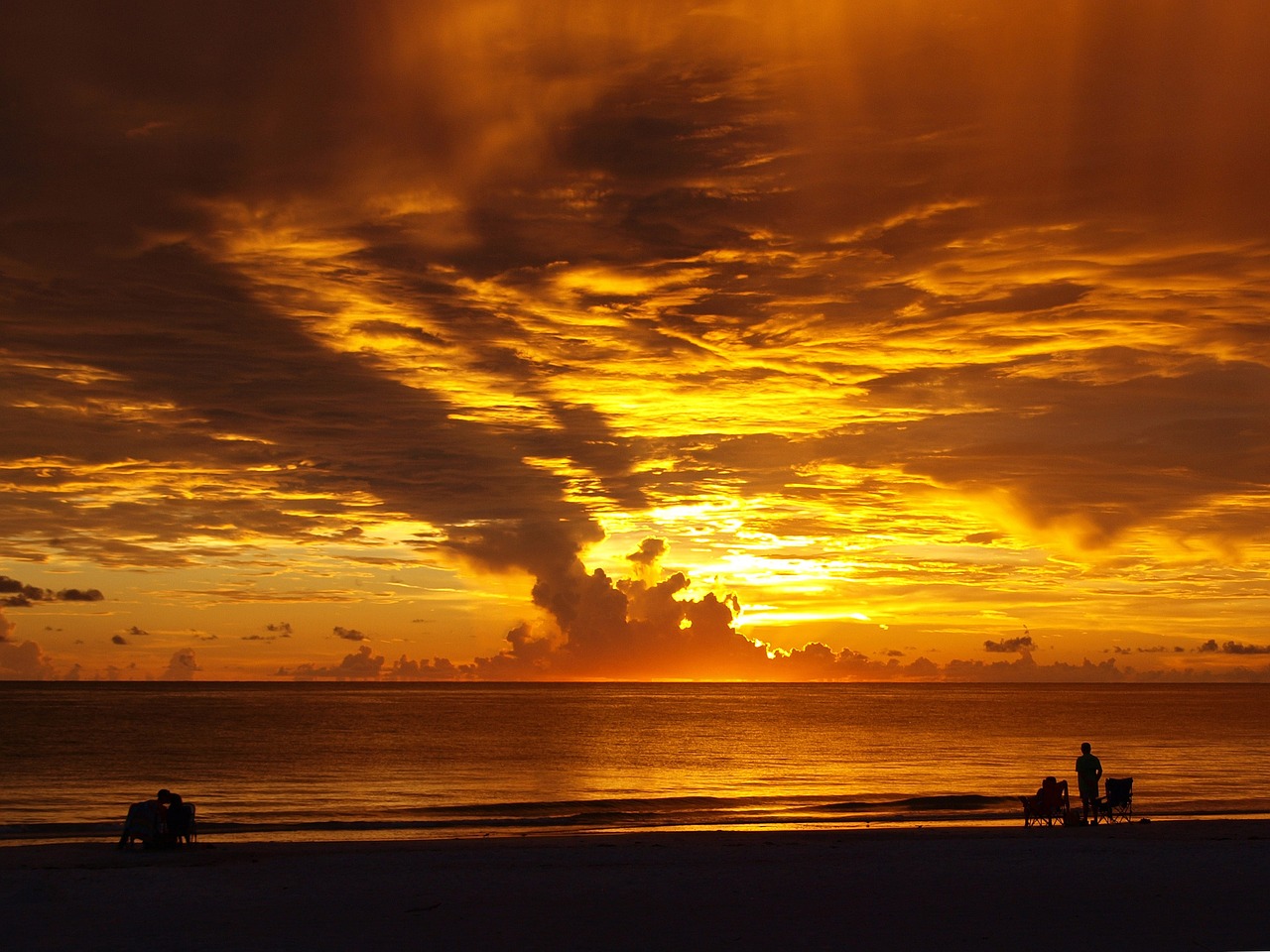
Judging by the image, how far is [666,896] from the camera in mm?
16297

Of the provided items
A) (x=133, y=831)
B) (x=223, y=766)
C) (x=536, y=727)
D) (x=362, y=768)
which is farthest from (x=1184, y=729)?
(x=133, y=831)

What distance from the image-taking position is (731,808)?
1428 inches

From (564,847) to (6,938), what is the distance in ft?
36.8

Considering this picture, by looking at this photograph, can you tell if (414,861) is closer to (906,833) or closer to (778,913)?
(778,913)

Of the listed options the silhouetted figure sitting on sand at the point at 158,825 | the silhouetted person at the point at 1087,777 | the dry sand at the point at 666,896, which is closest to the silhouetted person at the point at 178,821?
the silhouetted figure sitting on sand at the point at 158,825

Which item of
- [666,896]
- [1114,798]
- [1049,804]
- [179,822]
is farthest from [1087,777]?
[179,822]

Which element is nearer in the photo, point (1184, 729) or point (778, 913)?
point (778, 913)

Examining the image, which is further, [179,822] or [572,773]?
[572,773]

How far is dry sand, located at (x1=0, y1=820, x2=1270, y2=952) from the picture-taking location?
13.7m

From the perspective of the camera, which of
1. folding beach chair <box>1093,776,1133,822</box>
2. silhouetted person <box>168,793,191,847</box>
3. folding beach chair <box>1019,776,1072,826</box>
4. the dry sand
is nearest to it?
the dry sand

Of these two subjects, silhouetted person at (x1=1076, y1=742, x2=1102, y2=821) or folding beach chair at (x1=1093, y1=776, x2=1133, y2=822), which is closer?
silhouetted person at (x1=1076, y1=742, x2=1102, y2=821)

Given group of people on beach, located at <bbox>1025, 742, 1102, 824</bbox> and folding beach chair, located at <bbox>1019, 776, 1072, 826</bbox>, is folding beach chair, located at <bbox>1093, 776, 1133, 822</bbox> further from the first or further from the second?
folding beach chair, located at <bbox>1019, 776, 1072, 826</bbox>

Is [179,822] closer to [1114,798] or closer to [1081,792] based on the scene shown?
[1081,792]

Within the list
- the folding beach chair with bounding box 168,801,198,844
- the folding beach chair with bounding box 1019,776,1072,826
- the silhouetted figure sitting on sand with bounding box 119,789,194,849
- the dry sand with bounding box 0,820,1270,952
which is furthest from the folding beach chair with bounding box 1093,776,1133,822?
the silhouetted figure sitting on sand with bounding box 119,789,194,849
